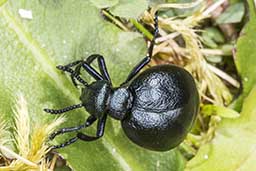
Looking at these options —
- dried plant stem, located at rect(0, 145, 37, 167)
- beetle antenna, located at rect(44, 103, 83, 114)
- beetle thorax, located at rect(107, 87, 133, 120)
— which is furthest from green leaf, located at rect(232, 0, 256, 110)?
dried plant stem, located at rect(0, 145, 37, 167)

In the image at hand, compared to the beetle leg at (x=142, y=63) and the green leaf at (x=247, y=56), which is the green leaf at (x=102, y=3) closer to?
the beetle leg at (x=142, y=63)

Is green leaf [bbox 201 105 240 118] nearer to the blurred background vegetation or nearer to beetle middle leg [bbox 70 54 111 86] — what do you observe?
the blurred background vegetation

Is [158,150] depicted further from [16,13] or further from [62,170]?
[16,13]

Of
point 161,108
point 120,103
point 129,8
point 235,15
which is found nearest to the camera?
point 161,108

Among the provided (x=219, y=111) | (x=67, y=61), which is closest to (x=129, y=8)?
(x=67, y=61)

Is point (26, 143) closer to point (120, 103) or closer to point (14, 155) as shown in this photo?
point (14, 155)

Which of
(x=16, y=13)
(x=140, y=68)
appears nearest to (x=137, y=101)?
(x=140, y=68)

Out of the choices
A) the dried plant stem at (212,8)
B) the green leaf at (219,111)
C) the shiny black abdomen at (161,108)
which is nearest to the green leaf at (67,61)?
the shiny black abdomen at (161,108)
